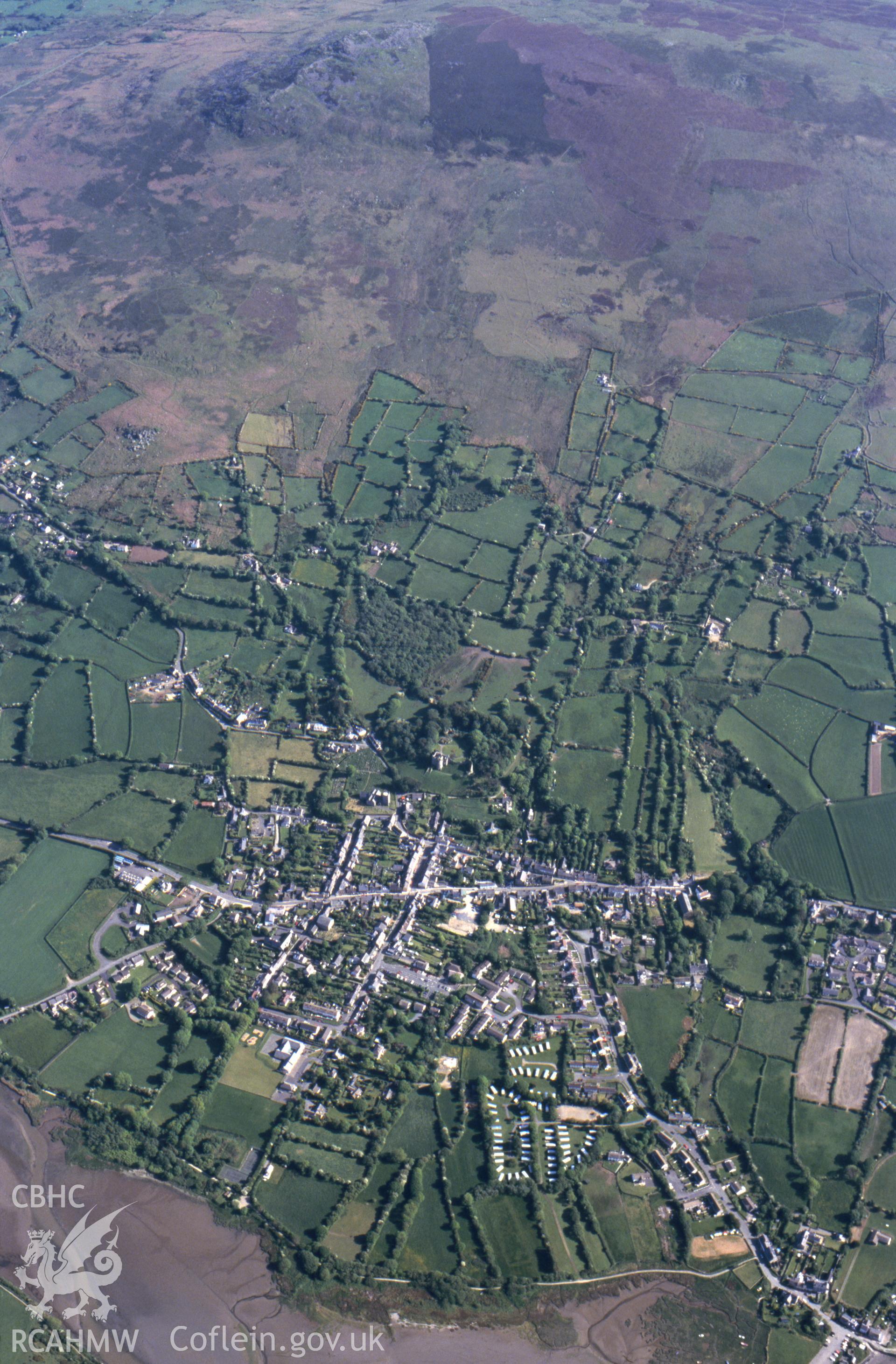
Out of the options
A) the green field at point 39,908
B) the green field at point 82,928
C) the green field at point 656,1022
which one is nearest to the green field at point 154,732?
the green field at point 39,908

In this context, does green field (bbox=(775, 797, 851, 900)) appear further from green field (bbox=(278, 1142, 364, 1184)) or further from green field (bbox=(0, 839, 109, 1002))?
green field (bbox=(0, 839, 109, 1002))

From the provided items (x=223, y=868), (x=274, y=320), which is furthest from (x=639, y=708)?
(x=274, y=320)

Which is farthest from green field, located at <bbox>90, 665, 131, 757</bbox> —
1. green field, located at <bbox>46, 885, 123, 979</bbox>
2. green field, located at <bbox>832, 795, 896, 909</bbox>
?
green field, located at <bbox>832, 795, 896, 909</bbox>

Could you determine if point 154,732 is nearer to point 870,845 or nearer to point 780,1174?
point 780,1174

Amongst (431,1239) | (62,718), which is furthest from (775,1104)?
(62,718)

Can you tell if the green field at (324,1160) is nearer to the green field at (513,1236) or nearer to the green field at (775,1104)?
the green field at (513,1236)

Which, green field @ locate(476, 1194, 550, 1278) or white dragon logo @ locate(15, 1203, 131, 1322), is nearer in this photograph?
white dragon logo @ locate(15, 1203, 131, 1322)

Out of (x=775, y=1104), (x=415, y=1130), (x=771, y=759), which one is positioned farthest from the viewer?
(x=771, y=759)
